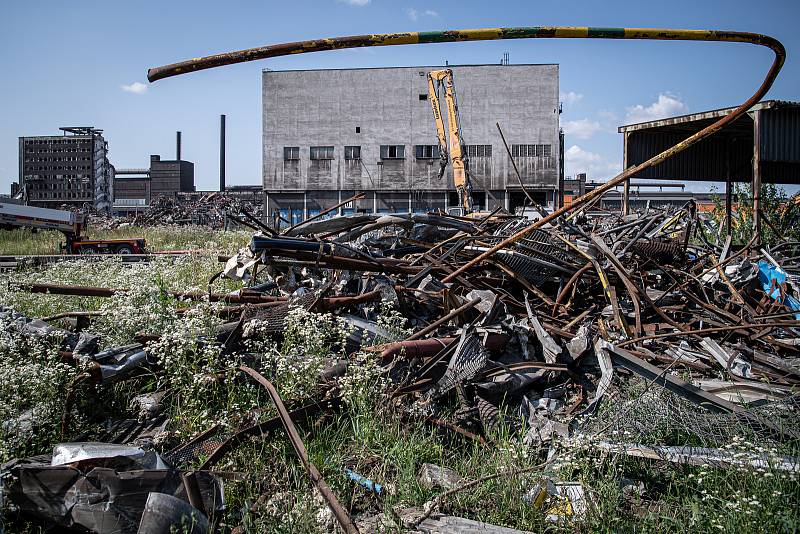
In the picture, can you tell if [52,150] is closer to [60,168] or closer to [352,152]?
[60,168]

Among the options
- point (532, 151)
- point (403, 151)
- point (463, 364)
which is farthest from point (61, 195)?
point (463, 364)

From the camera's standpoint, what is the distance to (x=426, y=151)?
34375 mm

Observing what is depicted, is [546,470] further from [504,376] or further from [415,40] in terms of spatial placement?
[415,40]

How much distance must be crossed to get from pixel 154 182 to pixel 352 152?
39334mm

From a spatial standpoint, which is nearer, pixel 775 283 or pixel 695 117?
pixel 775 283

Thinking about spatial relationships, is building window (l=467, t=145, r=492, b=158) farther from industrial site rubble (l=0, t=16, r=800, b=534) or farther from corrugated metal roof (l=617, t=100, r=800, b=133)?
industrial site rubble (l=0, t=16, r=800, b=534)

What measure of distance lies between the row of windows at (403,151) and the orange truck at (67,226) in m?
18.6

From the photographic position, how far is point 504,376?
11.3 ft

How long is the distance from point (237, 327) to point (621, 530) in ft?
8.62

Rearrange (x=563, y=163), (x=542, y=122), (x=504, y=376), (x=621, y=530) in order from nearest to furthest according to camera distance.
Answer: (x=621, y=530) → (x=504, y=376) → (x=563, y=163) → (x=542, y=122)

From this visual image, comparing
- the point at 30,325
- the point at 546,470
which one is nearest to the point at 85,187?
the point at 30,325

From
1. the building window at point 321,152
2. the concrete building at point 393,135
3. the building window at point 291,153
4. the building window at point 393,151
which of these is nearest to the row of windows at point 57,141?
the concrete building at point 393,135

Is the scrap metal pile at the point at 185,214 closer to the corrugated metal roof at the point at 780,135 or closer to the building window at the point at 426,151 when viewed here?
the building window at the point at 426,151

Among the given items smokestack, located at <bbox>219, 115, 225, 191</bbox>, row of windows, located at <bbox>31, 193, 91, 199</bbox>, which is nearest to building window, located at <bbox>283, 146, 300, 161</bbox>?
row of windows, located at <bbox>31, 193, 91, 199</bbox>
